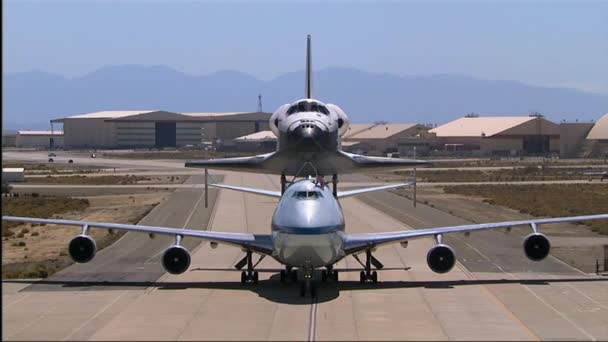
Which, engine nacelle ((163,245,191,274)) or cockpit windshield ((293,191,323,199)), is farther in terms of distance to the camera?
engine nacelle ((163,245,191,274))

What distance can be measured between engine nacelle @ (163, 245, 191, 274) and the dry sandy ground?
1500cm

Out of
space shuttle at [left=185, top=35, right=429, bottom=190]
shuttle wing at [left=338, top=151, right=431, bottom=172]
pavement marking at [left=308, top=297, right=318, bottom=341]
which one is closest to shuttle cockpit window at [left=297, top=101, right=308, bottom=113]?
space shuttle at [left=185, top=35, right=429, bottom=190]

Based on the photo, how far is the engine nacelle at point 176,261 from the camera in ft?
120

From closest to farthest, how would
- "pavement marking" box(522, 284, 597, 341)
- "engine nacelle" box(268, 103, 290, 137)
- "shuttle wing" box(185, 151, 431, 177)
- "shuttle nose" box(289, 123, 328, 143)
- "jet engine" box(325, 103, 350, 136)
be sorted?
"pavement marking" box(522, 284, 597, 341) → "shuttle nose" box(289, 123, 328, 143) → "shuttle wing" box(185, 151, 431, 177) → "engine nacelle" box(268, 103, 290, 137) → "jet engine" box(325, 103, 350, 136)

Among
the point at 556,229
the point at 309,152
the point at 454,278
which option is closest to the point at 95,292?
the point at 309,152

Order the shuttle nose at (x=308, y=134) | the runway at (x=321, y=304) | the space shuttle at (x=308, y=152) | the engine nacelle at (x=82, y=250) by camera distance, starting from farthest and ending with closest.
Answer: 1. the space shuttle at (x=308, y=152)
2. the shuttle nose at (x=308, y=134)
3. the engine nacelle at (x=82, y=250)
4. the runway at (x=321, y=304)

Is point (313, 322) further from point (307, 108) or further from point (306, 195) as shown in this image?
point (307, 108)

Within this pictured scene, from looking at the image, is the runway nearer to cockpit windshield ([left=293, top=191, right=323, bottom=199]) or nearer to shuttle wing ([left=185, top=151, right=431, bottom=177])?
cockpit windshield ([left=293, top=191, right=323, bottom=199])

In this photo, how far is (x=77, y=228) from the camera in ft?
220

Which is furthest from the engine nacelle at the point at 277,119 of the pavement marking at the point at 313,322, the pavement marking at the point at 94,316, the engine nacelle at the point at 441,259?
the pavement marking at the point at 313,322

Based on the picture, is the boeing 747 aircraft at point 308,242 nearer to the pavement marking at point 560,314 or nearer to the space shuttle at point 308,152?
the pavement marking at point 560,314

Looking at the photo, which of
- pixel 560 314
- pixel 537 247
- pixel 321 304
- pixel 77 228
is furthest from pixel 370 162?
pixel 77 228

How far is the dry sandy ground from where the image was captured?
52534mm

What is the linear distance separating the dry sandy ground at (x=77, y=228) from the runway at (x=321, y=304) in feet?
18.5
